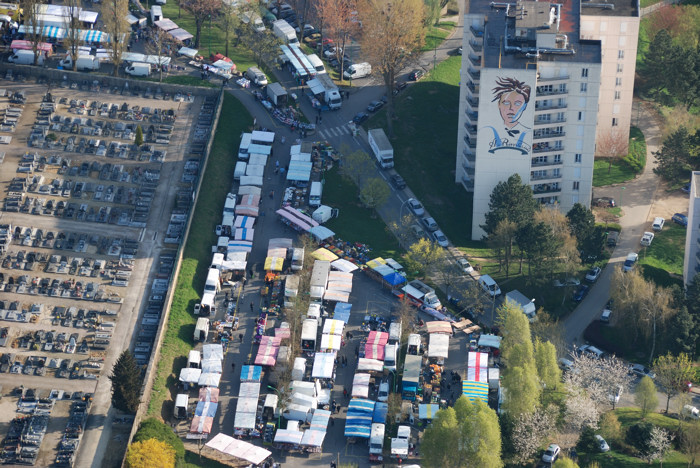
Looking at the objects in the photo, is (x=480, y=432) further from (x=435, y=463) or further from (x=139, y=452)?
(x=139, y=452)

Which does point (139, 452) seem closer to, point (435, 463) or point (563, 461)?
point (435, 463)

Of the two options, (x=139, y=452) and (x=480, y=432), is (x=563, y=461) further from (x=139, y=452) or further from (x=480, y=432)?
(x=139, y=452)

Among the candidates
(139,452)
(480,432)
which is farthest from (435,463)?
(139,452)

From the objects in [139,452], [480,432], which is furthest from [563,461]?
[139,452]
